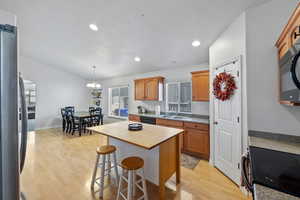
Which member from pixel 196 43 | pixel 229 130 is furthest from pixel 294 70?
pixel 196 43

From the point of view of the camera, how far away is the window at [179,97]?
12.9ft

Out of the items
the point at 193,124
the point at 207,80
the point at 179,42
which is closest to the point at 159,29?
the point at 179,42

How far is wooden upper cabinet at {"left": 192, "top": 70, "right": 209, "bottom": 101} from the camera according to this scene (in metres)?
3.13

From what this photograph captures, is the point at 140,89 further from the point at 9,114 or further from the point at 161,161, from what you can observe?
the point at 9,114

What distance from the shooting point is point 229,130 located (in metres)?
2.26

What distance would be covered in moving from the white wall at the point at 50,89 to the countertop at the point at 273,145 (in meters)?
7.21

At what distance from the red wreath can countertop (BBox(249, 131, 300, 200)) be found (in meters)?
0.71

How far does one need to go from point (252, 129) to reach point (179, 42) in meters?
2.14

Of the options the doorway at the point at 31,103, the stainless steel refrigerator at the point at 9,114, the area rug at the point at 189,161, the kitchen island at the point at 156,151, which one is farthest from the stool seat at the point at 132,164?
the doorway at the point at 31,103

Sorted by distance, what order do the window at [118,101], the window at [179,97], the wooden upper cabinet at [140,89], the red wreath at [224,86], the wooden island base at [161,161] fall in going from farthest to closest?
the window at [118,101] < the wooden upper cabinet at [140,89] < the window at [179,97] < the red wreath at [224,86] < the wooden island base at [161,161]

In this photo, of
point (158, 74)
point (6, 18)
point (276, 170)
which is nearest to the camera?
point (276, 170)

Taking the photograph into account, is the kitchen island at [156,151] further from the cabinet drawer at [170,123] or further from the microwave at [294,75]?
the microwave at [294,75]

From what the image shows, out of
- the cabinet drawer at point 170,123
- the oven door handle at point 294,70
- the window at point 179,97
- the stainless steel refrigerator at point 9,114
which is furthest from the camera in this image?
the window at point 179,97

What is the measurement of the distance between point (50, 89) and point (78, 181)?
530 cm
